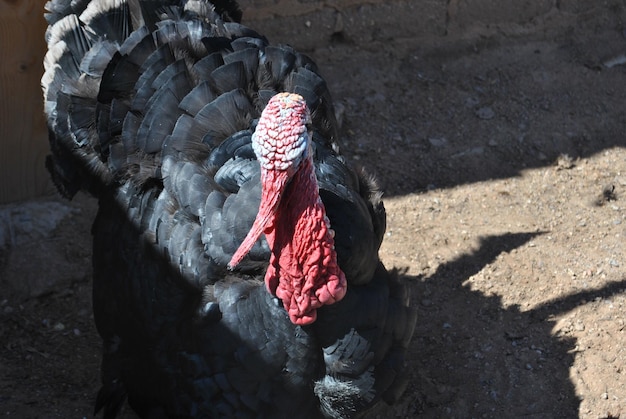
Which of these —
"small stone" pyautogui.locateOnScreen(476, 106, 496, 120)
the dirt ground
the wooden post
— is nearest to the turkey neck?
the dirt ground

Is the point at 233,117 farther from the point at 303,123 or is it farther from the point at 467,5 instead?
the point at 467,5

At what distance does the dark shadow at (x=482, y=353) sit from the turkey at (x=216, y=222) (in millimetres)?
731

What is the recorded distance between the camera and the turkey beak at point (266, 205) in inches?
122

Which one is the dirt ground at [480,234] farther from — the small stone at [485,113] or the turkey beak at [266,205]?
the turkey beak at [266,205]

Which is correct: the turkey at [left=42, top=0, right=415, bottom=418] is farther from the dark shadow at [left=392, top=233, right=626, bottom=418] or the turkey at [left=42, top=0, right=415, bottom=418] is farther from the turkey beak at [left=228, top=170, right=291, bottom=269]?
the dark shadow at [left=392, top=233, right=626, bottom=418]

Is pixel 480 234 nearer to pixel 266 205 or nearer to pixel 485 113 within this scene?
pixel 485 113

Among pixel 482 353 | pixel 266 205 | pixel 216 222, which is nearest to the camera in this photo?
pixel 266 205

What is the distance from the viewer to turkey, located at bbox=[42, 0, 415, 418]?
3289 mm

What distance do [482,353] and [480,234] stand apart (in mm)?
895

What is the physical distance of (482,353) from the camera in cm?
469

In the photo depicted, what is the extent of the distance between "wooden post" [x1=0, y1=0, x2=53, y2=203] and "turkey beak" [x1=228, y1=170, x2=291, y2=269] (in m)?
2.41

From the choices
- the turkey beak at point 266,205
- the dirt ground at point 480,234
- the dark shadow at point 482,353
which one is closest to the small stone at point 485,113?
the dirt ground at point 480,234

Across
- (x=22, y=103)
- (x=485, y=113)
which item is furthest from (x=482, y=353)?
(x=22, y=103)

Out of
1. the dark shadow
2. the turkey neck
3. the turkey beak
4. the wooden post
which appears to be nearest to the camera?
the turkey beak
